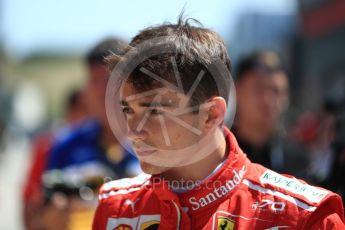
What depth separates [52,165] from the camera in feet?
14.6

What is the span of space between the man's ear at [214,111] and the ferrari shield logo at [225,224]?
30cm

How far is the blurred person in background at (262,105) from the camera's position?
454 centimetres

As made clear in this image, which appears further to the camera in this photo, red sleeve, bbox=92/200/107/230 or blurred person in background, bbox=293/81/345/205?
blurred person in background, bbox=293/81/345/205

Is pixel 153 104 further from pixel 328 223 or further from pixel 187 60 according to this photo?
pixel 328 223

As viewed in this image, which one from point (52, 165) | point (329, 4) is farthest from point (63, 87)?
point (52, 165)

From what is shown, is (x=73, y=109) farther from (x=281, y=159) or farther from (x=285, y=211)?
(x=285, y=211)

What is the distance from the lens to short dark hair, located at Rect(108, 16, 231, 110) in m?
2.38

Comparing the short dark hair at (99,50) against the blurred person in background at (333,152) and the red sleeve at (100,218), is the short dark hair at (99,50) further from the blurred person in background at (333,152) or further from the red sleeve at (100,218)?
the red sleeve at (100,218)

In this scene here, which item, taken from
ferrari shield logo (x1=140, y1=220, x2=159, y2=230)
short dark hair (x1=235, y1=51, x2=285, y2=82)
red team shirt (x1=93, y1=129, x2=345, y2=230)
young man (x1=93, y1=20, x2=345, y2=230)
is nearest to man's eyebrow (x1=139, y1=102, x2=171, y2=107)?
young man (x1=93, y1=20, x2=345, y2=230)

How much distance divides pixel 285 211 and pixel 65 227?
1.76m

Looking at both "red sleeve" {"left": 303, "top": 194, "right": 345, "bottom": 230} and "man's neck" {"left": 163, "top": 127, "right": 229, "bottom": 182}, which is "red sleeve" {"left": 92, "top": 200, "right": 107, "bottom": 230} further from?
"red sleeve" {"left": 303, "top": 194, "right": 345, "bottom": 230}

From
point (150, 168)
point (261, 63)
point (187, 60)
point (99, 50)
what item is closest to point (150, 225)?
point (150, 168)

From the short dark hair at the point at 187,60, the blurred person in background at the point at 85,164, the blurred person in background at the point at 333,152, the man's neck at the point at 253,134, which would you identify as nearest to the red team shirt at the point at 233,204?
the short dark hair at the point at 187,60

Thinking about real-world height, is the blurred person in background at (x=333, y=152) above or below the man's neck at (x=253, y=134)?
above
